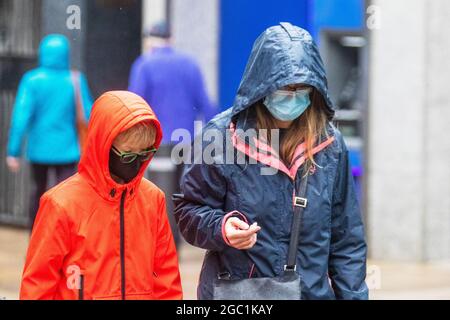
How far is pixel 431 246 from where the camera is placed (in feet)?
32.0

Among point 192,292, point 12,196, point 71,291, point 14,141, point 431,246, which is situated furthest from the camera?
point 12,196

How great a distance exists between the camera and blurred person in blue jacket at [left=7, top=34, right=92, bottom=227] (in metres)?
8.39

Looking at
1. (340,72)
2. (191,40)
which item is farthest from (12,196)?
(340,72)

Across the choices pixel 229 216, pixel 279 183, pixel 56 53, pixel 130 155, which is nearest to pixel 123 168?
pixel 130 155

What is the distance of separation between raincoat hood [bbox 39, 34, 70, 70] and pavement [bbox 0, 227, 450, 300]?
1527 millimetres

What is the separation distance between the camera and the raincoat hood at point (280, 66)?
161 inches

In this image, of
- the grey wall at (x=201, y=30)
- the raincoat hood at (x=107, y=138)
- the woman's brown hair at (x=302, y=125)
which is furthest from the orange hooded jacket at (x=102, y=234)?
the grey wall at (x=201, y=30)

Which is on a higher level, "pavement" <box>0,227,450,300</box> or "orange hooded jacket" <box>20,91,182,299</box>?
"orange hooded jacket" <box>20,91,182,299</box>

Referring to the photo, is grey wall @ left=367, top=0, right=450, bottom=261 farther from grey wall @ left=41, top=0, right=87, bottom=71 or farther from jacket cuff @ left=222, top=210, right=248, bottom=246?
jacket cuff @ left=222, top=210, right=248, bottom=246

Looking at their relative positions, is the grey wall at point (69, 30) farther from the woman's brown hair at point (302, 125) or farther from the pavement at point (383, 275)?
the woman's brown hair at point (302, 125)

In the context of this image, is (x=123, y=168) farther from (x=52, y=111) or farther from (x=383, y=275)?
(x=383, y=275)

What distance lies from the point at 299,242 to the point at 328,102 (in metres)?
0.51

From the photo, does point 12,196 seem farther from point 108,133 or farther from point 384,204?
point 108,133

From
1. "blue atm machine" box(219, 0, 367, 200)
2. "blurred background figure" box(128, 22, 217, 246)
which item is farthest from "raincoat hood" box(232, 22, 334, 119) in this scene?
"blue atm machine" box(219, 0, 367, 200)
